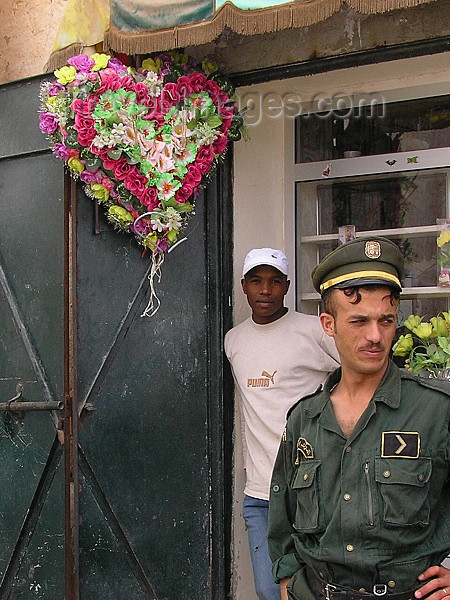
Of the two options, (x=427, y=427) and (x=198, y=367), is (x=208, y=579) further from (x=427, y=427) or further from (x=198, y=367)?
(x=427, y=427)

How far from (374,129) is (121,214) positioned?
1397mm

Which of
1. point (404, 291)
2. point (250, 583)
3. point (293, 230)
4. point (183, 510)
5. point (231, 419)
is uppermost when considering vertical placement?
point (293, 230)

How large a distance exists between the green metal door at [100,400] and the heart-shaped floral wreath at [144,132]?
4.9 inches

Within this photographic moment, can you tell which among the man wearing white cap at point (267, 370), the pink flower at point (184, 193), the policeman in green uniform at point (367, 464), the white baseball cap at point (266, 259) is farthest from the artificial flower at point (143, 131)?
the policeman in green uniform at point (367, 464)

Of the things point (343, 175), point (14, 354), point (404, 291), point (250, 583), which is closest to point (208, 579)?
point (250, 583)

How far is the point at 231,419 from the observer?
454cm

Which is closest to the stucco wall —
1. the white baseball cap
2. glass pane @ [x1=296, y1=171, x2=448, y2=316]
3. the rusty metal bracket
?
glass pane @ [x1=296, y1=171, x2=448, y2=316]

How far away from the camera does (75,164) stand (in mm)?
3889

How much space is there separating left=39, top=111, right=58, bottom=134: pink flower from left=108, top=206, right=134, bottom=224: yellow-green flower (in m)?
0.43

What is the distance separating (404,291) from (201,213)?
3.53 ft

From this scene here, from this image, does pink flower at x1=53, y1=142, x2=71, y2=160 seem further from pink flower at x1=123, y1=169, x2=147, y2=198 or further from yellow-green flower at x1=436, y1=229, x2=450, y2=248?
yellow-green flower at x1=436, y1=229, x2=450, y2=248

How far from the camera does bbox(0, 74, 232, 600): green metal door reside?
3.99 meters

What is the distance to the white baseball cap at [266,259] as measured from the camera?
420 centimetres

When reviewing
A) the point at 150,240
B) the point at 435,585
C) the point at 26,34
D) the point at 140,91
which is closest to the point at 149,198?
the point at 150,240
